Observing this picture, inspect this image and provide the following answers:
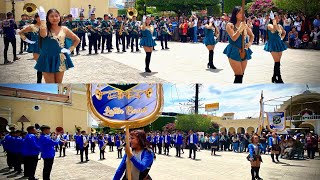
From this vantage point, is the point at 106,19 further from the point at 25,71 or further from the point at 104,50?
the point at 25,71

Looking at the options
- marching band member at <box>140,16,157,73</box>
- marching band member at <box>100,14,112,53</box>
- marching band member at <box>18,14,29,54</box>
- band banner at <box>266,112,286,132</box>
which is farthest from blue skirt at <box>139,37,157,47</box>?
band banner at <box>266,112,286,132</box>

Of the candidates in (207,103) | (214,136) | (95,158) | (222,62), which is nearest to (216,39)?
(222,62)

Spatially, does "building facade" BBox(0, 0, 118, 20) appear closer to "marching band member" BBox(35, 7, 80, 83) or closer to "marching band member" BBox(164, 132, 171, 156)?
"marching band member" BBox(35, 7, 80, 83)

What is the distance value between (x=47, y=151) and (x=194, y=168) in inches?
47.4

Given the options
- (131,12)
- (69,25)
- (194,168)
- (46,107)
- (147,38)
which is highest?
(131,12)

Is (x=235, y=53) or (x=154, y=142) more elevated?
(x=235, y=53)

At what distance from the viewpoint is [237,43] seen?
3848 millimetres

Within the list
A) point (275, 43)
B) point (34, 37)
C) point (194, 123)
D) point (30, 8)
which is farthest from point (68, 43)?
point (275, 43)

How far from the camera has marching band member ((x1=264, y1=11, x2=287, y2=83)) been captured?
395 cm

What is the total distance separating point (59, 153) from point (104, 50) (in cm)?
96

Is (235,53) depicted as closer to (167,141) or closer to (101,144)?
(167,141)

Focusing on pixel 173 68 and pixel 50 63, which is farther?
pixel 173 68

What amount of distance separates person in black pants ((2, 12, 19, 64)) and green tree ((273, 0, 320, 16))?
2076 millimetres

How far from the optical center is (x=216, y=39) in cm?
420
